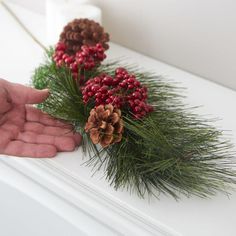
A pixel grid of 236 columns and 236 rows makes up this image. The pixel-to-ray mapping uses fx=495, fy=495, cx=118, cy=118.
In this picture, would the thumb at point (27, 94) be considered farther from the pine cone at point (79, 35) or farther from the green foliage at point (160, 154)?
the pine cone at point (79, 35)

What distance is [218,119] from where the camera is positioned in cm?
73

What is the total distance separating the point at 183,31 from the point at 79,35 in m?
0.18

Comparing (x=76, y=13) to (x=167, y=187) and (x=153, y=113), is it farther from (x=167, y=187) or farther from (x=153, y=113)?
(x=167, y=187)

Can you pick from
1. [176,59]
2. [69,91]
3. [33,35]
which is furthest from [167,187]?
[33,35]

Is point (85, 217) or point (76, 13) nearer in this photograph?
point (85, 217)

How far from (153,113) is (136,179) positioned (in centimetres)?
11

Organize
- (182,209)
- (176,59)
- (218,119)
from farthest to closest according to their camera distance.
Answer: (176,59) < (218,119) < (182,209)

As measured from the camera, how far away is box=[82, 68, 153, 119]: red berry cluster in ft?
2.01

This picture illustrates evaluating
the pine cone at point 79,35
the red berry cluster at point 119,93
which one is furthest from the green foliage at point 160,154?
the pine cone at point 79,35

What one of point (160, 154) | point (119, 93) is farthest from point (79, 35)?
point (160, 154)

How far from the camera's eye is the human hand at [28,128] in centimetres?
64

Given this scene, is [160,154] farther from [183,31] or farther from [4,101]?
[183,31]

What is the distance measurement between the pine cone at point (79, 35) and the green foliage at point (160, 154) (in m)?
0.16

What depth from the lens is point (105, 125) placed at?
1.91 feet
